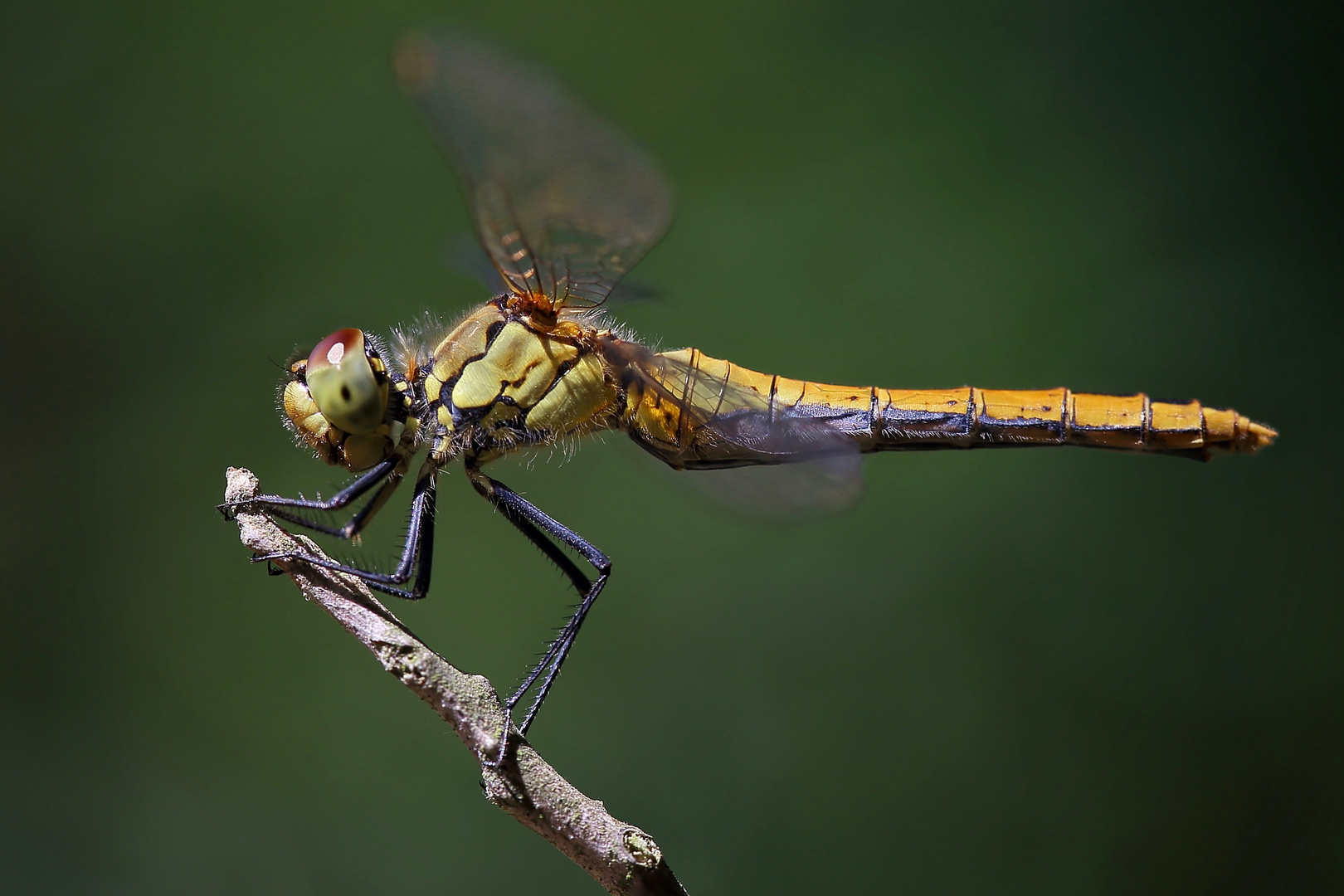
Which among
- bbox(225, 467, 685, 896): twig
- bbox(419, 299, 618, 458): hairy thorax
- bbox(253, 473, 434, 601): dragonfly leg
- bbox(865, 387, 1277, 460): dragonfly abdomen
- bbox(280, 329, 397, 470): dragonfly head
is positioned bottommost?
bbox(225, 467, 685, 896): twig

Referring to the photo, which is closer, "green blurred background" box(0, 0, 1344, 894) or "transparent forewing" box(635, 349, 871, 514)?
"transparent forewing" box(635, 349, 871, 514)

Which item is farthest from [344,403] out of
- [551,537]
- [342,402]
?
[551,537]

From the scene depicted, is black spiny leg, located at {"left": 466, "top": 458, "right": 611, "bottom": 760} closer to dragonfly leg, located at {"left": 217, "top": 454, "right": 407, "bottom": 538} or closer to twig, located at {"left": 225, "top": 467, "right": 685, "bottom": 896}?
dragonfly leg, located at {"left": 217, "top": 454, "right": 407, "bottom": 538}

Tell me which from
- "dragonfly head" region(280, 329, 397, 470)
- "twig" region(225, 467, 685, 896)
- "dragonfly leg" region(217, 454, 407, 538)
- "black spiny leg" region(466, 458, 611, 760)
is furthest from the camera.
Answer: "black spiny leg" region(466, 458, 611, 760)

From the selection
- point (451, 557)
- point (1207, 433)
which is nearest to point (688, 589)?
point (451, 557)

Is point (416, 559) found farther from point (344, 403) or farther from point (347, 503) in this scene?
point (344, 403)

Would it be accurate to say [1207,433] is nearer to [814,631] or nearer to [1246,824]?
[814,631]

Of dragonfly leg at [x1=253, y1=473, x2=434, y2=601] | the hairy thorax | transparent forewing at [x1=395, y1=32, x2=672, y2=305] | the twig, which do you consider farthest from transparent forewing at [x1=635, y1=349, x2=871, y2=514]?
the twig

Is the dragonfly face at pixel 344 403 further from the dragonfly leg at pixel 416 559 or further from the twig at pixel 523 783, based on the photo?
the twig at pixel 523 783
